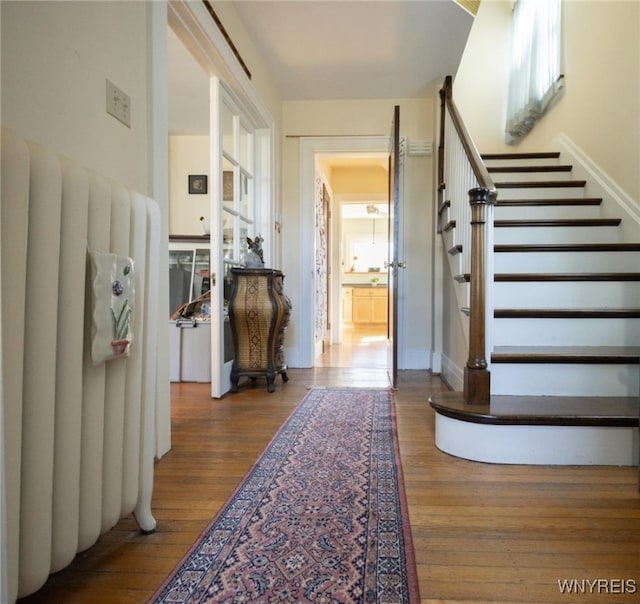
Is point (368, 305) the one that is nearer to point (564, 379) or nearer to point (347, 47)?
point (347, 47)

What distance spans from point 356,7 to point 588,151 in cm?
190

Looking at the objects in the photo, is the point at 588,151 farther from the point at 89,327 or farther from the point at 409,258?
the point at 89,327

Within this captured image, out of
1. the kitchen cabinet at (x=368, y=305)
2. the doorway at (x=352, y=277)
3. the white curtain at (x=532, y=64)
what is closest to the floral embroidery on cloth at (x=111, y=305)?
the doorway at (x=352, y=277)

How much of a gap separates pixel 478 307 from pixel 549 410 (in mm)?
490

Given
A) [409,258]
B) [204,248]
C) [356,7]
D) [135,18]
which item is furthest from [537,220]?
[204,248]

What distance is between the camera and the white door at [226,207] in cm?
267

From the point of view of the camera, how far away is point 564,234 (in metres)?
2.64

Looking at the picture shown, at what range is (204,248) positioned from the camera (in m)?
4.24

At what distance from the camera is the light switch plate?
145 centimetres

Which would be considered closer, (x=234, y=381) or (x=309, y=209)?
(x=234, y=381)

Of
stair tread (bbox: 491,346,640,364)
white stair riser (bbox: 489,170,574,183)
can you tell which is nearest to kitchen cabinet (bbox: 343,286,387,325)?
white stair riser (bbox: 489,170,574,183)

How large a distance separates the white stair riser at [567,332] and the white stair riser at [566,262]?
0.47 meters

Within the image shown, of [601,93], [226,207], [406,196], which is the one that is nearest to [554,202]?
[601,93]

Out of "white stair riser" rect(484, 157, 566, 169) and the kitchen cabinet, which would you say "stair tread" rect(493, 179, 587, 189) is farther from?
the kitchen cabinet
